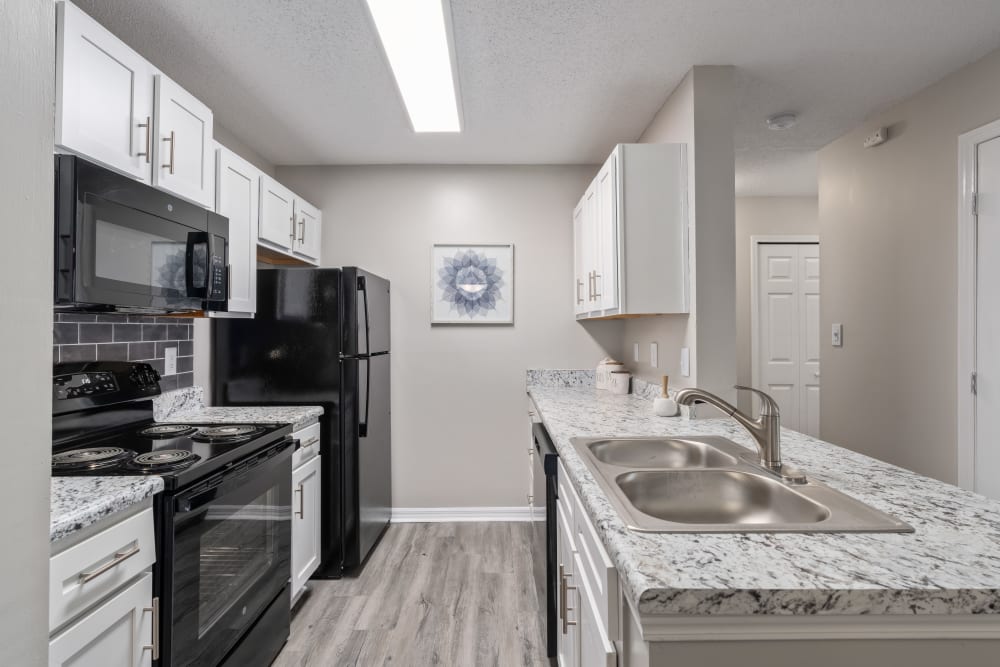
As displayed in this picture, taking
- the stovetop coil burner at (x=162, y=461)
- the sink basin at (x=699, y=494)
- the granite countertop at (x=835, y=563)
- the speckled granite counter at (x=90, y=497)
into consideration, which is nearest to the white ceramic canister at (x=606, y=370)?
the sink basin at (x=699, y=494)

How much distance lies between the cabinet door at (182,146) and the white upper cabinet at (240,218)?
0.11m

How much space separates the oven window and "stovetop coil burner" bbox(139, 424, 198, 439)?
0.39 m

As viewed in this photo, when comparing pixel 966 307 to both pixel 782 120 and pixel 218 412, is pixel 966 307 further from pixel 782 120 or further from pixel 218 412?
pixel 218 412

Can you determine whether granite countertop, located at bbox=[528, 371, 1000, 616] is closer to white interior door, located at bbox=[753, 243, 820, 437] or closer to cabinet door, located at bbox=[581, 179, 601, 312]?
cabinet door, located at bbox=[581, 179, 601, 312]

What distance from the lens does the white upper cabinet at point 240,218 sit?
226 cm

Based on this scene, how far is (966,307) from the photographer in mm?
2273

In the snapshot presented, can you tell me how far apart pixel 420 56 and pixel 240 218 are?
1.14 meters

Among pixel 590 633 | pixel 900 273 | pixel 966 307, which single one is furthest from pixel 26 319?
pixel 900 273

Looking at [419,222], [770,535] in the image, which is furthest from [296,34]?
[770,535]

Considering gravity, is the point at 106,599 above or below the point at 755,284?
below

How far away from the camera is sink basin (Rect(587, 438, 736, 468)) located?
1.70m

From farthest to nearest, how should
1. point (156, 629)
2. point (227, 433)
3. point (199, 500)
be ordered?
point (227, 433)
point (199, 500)
point (156, 629)

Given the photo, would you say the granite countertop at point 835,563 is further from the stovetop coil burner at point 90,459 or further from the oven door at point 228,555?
the stovetop coil burner at point 90,459

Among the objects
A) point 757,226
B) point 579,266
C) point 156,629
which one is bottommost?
point 156,629
